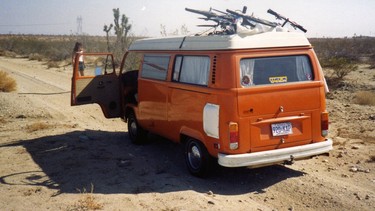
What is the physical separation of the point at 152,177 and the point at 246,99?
198 cm

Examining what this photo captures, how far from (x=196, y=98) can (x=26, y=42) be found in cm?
5970

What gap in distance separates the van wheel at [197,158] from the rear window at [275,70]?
1.25 metres

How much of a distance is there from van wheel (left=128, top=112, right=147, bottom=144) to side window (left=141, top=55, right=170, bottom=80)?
1.16 meters

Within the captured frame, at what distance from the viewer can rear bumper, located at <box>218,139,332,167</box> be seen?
5648 millimetres

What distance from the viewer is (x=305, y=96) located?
608 cm

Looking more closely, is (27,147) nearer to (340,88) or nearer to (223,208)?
(223,208)

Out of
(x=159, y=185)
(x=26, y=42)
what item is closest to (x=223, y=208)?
(x=159, y=185)

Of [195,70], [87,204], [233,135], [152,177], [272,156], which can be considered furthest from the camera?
[152,177]

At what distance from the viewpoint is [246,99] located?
5.66 m

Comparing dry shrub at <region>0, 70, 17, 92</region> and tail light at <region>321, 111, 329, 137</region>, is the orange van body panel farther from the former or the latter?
dry shrub at <region>0, 70, 17, 92</region>

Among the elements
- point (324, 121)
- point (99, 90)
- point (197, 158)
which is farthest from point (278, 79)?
point (99, 90)

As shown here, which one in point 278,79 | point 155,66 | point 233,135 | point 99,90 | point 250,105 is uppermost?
point 155,66

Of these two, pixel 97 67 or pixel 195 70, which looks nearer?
pixel 195 70

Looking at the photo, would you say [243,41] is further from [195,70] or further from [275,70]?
[195,70]
